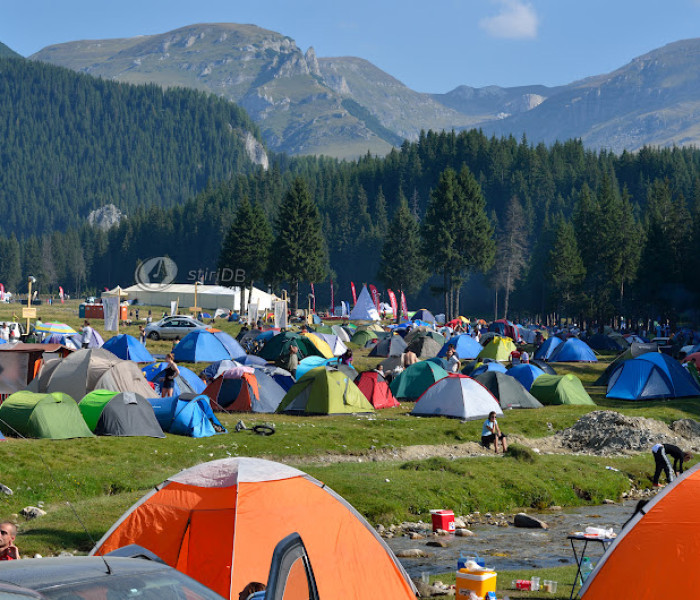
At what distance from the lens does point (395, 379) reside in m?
32.5

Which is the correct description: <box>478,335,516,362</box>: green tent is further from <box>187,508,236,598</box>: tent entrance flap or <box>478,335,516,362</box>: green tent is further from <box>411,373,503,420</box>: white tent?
<box>187,508,236,598</box>: tent entrance flap

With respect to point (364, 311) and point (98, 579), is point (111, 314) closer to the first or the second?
point (364, 311)

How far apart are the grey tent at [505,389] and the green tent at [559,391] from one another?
175 cm

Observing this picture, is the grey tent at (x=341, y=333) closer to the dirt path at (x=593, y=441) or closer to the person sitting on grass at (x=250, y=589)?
the dirt path at (x=593, y=441)

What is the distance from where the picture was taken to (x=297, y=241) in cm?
8650

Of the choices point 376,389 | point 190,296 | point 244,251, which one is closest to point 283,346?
point 376,389

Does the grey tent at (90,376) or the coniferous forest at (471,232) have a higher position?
the coniferous forest at (471,232)

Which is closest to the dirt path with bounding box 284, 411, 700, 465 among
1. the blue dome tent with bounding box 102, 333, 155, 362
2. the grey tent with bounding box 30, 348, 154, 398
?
the grey tent with bounding box 30, 348, 154, 398

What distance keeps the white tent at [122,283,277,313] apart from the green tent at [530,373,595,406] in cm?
7901

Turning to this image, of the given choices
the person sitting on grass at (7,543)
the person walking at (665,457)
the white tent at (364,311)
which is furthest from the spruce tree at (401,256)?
the person sitting on grass at (7,543)

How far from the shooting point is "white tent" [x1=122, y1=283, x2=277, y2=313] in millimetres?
114875

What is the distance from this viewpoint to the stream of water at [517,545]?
46.2 ft

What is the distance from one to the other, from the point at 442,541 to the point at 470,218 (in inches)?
2794

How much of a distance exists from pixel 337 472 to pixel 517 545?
4.46m
